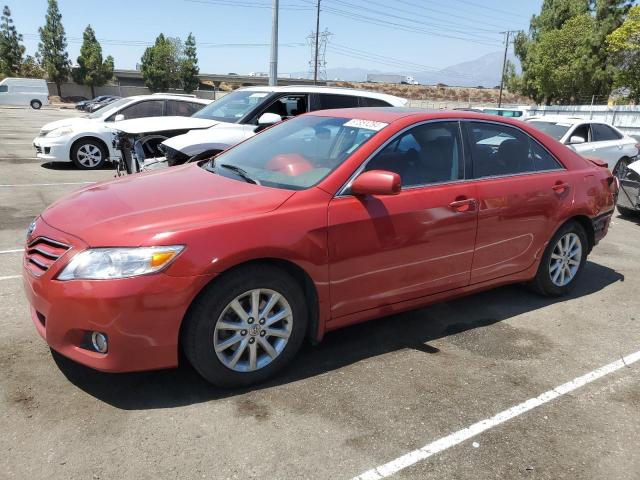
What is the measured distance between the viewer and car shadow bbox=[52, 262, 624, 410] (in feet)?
10.2

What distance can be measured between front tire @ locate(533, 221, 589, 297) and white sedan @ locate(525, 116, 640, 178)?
20.1ft

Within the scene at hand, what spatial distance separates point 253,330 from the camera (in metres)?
3.12

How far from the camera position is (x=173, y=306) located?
2807mm

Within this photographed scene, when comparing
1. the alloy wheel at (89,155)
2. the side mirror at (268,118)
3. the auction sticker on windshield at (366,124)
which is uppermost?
the auction sticker on windshield at (366,124)

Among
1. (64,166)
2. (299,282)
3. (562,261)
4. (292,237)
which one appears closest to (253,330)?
(299,282)

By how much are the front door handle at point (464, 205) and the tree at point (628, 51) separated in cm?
2866

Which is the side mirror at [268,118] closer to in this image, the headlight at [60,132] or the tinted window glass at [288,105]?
the tinted window glass at [288,105]

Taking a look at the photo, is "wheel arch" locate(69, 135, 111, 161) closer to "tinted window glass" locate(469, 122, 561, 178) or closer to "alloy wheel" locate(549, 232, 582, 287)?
"tinted window glass" locate(469, 122, 561, 178)

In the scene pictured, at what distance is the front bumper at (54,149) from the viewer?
Result: 1105cm

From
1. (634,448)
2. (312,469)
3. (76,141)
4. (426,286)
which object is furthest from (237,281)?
(76,141)

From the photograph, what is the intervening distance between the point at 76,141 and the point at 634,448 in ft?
36.6

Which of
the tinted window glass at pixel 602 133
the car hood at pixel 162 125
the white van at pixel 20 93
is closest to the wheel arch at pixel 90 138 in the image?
the car hood at pixel 162 125

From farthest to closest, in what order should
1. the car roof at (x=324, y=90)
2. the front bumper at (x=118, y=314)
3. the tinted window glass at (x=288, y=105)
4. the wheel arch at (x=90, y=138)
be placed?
the wheel arch at (x=90, y=138) < the car roof at (x=324, y=90) < the tinted window glass at (x=288, y=105) < the front bumper at (x=118, y=314)

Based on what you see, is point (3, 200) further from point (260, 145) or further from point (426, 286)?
point (426, 286)
